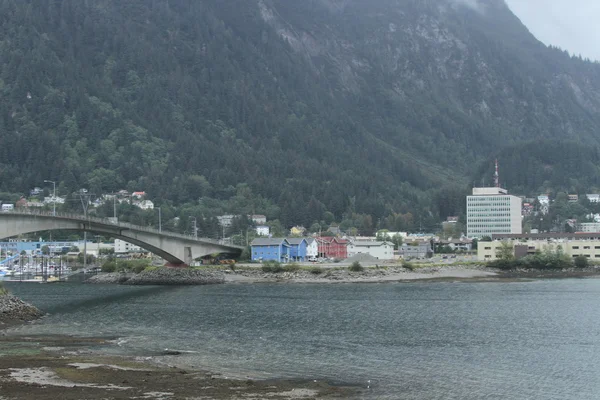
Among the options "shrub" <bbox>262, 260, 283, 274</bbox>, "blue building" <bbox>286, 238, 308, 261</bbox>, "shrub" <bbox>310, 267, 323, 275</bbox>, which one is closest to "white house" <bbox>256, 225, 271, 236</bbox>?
"blue building" <bbox>286, 238, 308, 261</bbox>

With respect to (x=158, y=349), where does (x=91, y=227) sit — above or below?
above

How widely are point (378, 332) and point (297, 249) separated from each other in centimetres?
8474

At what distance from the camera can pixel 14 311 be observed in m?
63.8

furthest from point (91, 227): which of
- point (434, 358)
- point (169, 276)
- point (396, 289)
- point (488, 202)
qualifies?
point (488, 202)

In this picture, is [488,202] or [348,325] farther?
[488,202]

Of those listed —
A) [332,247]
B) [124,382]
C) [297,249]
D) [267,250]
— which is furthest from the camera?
[332,247]

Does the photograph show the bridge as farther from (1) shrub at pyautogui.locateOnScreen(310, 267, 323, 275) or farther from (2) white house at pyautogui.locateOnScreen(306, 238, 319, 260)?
(1) shrub at pyautogui.locateOnScreen(310, 267, 323, 275)

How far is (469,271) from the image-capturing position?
11700 cm

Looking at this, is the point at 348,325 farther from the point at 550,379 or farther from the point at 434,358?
the point at 550,379

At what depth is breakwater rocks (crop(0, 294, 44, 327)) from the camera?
61.8 m

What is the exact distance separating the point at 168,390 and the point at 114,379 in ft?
11.0

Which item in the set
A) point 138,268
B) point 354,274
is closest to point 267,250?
point 138,268

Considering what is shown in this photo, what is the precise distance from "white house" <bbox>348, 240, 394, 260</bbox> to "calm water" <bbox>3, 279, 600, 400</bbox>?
45.6 meters

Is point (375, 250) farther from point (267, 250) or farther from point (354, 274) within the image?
point (354, 274)
